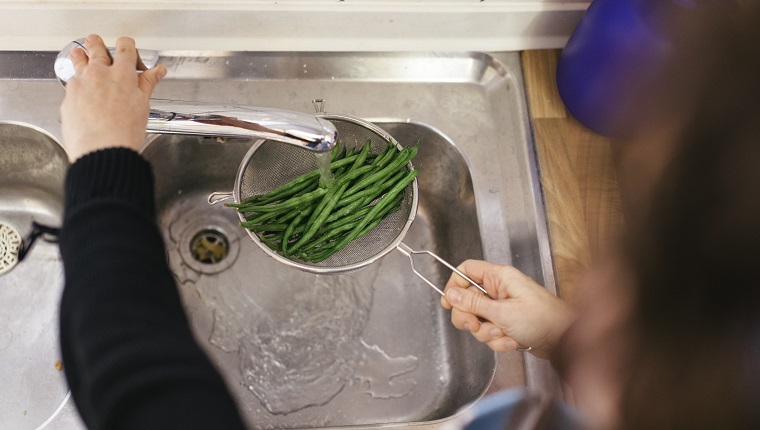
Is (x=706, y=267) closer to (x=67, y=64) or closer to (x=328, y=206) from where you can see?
(x=328, y=206)

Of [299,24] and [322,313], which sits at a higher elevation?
[299,24]

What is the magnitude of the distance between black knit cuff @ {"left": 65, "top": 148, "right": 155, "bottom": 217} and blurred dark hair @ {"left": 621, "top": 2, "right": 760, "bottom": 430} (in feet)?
1.76

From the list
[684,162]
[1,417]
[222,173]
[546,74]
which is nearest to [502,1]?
[546,74]

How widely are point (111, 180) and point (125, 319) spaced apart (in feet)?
0.57

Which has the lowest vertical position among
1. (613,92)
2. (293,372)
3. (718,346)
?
(293,372)

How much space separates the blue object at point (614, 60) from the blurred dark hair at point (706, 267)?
392 mm

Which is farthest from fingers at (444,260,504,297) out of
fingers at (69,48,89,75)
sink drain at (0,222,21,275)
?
sink drain at (0,222,21,275)

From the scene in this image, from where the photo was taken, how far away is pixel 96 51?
0.81 metres

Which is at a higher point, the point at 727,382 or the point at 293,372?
the point at 727,382

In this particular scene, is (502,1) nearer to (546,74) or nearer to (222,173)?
(546,74)

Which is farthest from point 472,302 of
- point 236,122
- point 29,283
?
point 29,283

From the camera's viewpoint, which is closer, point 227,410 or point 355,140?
point 227,410

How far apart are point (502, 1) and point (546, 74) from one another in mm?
176

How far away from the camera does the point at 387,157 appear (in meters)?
1.01
